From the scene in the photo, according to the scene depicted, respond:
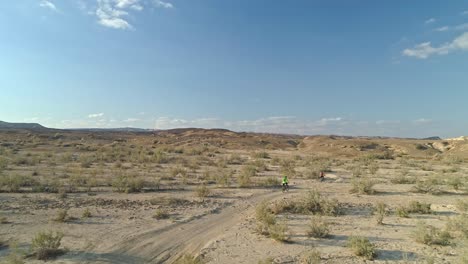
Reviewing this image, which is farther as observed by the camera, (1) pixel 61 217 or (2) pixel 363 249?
(1) pixel 61 217

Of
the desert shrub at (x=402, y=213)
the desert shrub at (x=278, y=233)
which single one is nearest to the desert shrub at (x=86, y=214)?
the desert shrub at (x=278, y=233)

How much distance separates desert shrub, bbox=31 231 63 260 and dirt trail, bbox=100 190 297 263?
155 centimetres

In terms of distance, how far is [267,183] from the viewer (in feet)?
79.2

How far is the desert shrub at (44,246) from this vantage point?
9805 millimetres

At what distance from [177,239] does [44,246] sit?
392 cm

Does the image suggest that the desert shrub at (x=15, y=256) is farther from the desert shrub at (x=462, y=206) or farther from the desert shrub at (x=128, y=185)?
the desert shrub at (x=462, y=206)

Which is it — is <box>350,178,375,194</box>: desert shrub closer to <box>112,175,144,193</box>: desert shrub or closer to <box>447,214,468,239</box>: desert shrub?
<box>447,214,468,239</box>: desert shrub

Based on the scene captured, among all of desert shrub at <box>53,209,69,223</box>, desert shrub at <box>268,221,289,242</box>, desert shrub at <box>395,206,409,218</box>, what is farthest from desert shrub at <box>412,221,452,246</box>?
desert shrub at <box>53,209,69,223</box>

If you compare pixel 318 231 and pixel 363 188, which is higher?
pixel 363 188

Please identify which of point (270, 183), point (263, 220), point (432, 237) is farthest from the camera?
point (270, 183)

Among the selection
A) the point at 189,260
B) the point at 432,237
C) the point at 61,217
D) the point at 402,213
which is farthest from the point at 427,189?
the point at 61,217

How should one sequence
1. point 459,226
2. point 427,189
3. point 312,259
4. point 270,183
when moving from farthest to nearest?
1. point 270,183
2. point 427,189
3. point 459,226
4. point 312,259

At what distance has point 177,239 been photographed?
1182 centimetres

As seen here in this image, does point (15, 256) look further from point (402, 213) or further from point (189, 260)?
point (402, 213)
